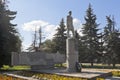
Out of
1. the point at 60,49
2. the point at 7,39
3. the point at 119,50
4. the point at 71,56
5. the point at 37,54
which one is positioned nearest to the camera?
the point at 71,56

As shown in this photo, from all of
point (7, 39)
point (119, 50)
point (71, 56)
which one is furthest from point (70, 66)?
point (119, 50)

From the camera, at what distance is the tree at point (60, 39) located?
1647 inches

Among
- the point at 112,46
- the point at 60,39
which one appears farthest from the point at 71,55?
the point at 60,39

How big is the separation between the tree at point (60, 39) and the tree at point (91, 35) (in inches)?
175

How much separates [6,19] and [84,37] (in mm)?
16512

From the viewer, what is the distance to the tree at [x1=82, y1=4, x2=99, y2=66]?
124ft

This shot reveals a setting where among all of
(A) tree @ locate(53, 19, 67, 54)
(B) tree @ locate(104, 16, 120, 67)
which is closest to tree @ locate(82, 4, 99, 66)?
(B) tree @ locate(104, 16, 120, 67)

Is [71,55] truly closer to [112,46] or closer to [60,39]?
[112,46]

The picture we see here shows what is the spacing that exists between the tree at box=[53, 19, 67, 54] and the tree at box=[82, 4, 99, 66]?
14.6ft

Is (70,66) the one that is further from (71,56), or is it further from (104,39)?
(104,39)

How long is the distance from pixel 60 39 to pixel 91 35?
20.9 feet

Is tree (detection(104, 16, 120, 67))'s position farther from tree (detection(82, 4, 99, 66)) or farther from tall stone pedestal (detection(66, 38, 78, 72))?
tall stone pedestal (detection(66, 38, 78, 72))

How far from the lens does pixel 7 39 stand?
23891mm

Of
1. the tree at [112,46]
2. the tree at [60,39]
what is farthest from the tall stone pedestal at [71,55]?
the tree at [60,39]
